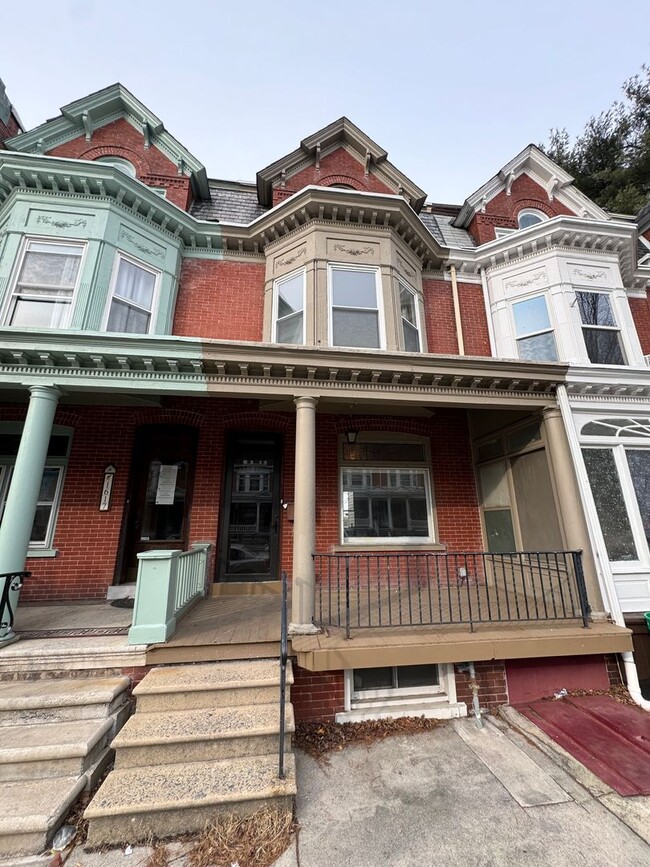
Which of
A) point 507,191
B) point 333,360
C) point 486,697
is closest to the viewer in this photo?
point 486,697

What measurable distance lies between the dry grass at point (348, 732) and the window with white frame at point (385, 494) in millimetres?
2771

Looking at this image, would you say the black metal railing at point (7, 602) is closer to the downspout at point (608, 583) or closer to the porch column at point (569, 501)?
the porch column at point (569, 501)

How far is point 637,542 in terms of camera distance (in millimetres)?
5172

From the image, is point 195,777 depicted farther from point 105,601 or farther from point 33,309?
point 33,309

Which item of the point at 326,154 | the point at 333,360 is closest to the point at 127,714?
the point at 333,360

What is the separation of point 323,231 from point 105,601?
7.19m

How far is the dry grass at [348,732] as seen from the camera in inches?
142

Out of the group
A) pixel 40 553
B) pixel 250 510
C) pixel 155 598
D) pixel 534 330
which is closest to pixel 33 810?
pixel 155 598

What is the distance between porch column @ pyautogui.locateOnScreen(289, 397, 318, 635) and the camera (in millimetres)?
4086

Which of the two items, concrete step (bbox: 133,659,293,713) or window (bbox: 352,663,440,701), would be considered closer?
Answer: concrete step (bbox: 133,659,293,713)

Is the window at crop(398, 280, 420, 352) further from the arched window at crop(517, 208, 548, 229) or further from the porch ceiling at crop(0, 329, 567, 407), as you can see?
the arched window at crop(517, 208, 548, 229)

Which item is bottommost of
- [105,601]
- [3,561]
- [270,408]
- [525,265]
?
[105,601]

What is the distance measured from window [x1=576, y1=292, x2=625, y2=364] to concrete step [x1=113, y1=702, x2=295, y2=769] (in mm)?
7245

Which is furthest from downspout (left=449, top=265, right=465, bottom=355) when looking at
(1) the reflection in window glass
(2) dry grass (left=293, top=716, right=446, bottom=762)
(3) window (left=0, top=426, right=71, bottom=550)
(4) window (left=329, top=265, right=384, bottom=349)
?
(3) window (left=0, top=426, right=71, bottom=550)
